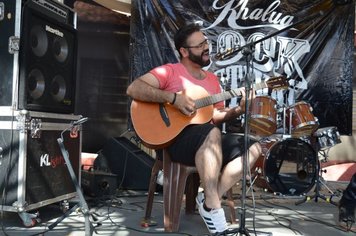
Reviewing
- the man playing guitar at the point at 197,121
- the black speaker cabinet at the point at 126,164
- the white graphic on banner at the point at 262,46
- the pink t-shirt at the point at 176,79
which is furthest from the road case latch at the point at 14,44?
the white graphic on banner at the point at 262,46

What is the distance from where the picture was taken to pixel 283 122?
4.68 meters

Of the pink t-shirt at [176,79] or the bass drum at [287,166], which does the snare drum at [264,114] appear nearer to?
the bass drum at [287,166]

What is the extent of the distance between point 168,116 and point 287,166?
2.37 metres

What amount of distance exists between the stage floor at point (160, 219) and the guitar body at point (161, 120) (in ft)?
2.15

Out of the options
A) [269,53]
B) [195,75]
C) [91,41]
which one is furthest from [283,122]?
[91,41]

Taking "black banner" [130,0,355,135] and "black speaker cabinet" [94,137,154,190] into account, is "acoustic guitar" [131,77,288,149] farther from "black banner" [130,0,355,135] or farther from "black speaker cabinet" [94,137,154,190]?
"black banner" [130,0,355,135]

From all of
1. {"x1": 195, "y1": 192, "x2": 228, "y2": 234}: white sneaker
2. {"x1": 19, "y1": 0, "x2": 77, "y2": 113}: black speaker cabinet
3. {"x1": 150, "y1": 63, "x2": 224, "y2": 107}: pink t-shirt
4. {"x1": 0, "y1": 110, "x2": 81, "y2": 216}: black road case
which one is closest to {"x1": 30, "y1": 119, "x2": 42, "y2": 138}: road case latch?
{"x1": 0, "y1": 110, "x2": 81, "y2": 216}: black road case

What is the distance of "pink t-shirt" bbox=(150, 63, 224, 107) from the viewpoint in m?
2.96

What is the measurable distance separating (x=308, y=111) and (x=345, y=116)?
4.16 ft

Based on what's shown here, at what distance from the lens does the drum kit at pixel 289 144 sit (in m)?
→ 4.43

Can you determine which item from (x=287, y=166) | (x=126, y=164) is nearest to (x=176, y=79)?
(x=126, y=164)

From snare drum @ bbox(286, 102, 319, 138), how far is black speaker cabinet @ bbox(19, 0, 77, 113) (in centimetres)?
237

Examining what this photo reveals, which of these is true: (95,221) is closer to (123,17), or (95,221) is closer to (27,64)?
(27,64)

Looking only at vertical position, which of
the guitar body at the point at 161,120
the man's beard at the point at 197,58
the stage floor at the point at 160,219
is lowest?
the stage floor at the point at 160,219
